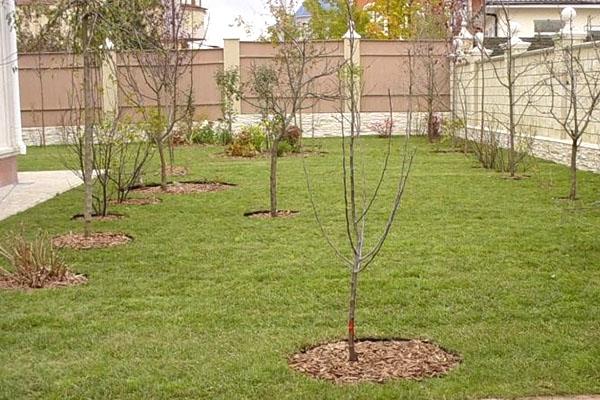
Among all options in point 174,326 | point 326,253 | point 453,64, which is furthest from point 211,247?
point 453,64

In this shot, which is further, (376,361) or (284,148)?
(284,148)

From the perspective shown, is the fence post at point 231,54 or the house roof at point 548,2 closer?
the fence post at point 231,54

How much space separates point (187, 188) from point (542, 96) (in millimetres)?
7341

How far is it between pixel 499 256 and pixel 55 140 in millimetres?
17918

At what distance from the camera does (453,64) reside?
21.5m

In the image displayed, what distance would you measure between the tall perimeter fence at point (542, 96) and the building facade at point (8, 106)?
776cm

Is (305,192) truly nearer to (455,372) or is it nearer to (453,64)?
(455,372)

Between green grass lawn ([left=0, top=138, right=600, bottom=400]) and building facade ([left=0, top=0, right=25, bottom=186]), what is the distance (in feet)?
10.6

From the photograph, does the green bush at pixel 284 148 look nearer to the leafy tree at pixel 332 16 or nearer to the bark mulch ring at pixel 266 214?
the bark mulch ring at pixel 266 214

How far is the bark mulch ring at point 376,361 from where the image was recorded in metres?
4.16

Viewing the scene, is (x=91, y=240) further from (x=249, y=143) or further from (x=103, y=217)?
(x=249, y=143)

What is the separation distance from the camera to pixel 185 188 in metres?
11.7

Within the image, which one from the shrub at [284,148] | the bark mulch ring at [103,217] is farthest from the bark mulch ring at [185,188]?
the shrub at [284,148]

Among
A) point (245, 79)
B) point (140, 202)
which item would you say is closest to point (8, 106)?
point (140, 202)
